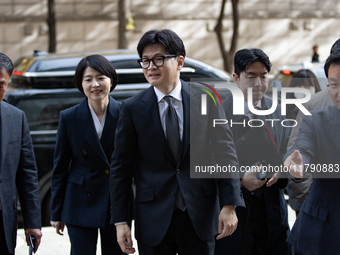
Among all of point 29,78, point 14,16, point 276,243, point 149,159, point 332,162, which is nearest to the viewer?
point 332,162

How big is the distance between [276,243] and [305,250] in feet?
2.53

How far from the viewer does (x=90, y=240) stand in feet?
12.2

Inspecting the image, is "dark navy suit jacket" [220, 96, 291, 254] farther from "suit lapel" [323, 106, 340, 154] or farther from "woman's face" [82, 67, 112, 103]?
"woman's face" [82, 67, 112, 103]

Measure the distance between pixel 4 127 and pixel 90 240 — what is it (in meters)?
1.09

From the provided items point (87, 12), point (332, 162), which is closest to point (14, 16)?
point (87, 12)

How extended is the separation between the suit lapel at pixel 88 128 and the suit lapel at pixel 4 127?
0.61 m

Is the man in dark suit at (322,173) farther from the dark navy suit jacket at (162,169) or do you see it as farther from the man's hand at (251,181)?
the man's hand at (251,181)

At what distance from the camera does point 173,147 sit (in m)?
2.98

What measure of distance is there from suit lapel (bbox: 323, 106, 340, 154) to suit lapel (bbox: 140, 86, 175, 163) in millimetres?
943

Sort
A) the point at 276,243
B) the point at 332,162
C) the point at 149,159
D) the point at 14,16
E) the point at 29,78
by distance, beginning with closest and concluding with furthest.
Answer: the point at 332,162 → the point at 149,159 → the point at 276,243 → the point at 29,78 → the point at 14,16

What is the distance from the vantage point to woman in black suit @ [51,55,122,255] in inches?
147

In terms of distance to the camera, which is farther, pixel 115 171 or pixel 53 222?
pixel 53 222

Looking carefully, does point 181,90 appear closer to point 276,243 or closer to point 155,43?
point 155,43

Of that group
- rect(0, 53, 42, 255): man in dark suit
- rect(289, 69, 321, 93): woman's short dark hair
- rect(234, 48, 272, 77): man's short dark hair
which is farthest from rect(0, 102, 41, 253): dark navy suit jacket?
rect(289, 69, 321, 93): woman's short dark hair
